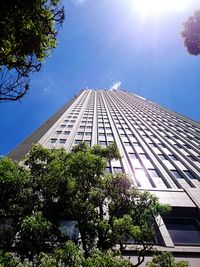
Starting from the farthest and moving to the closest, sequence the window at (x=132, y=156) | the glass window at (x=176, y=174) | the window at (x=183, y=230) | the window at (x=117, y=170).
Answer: the window at (x=132, y=156)
the glass window at (x=176, y=174)
the window at (x=117, y=170)
the window at (x=183, y=230)

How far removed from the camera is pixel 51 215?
396 inches

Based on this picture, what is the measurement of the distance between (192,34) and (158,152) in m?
20.5

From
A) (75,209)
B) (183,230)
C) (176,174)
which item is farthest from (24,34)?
(176,174)

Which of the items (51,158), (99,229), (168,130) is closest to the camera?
(99,229)

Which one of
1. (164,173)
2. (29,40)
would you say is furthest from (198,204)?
(29,40)

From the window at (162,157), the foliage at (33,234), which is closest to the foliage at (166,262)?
the foliage at (33,234)

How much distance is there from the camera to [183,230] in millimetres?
17281

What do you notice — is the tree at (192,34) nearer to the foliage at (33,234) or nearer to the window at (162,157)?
the foliage at (33,234)

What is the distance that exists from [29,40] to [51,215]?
21.1 ft

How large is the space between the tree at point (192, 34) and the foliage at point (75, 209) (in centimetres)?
774

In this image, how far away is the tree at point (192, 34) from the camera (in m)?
13.3

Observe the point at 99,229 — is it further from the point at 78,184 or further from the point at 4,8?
the point at 4,8

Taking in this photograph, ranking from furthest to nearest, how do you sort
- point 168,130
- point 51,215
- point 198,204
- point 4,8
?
point 168,130 → point 198,204 → point 51,215 → point 4,8

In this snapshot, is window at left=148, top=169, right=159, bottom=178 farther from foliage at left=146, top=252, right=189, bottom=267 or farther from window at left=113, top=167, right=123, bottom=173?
foliage at left=146, top=252, right=189, bottom=267
